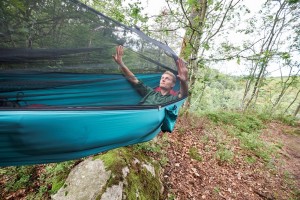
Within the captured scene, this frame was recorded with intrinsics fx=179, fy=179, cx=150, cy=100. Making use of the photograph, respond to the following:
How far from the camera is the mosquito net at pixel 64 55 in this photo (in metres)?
1.18

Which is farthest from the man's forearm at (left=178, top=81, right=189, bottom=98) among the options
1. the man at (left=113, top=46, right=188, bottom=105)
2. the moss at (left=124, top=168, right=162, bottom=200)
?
the moss at (left=124, top=168, right=162, bottom=200)

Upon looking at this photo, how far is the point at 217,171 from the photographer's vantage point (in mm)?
2688

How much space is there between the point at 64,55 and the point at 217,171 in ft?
8.37

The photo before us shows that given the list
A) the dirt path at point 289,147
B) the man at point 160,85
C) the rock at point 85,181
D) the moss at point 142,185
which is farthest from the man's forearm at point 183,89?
the dirt path at point 289,147

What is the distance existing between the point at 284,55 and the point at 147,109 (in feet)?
6.62

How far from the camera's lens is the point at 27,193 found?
1.71m

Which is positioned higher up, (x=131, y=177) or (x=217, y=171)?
(x=131, y=177)

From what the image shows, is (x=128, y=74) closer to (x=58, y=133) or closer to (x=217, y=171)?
(x=58, y=133)

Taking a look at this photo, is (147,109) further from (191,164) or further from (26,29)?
(191,164)

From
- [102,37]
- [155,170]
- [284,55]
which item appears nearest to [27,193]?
[155,170]

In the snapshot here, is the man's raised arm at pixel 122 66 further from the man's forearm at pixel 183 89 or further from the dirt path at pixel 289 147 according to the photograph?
the dirt path at pixel 289 147

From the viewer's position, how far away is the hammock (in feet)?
2.80

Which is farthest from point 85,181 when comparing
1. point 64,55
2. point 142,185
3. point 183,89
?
point 183,89

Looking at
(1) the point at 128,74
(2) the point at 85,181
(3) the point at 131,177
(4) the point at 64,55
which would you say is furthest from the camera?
(1) the point at 128,74
